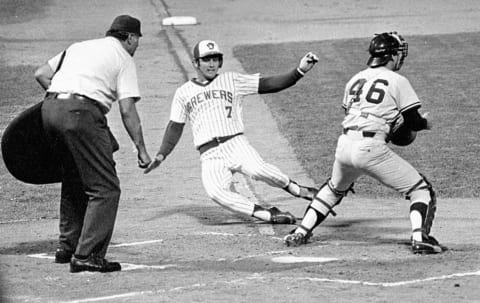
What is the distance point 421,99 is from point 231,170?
7110mm

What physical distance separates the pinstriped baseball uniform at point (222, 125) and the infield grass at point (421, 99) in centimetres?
234

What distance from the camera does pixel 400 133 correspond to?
890 centimetres

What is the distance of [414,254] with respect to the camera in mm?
8664

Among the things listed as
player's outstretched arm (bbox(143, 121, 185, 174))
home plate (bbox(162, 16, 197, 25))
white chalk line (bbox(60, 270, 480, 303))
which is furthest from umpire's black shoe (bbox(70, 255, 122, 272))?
home plate (bbox(162, 16, 197, 25))

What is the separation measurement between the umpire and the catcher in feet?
5.29

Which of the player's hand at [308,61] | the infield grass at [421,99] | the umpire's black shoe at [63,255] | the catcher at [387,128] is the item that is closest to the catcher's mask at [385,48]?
the catcher at [387,128]

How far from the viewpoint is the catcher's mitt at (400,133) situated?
348 inches

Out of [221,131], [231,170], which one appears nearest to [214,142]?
[221,131]

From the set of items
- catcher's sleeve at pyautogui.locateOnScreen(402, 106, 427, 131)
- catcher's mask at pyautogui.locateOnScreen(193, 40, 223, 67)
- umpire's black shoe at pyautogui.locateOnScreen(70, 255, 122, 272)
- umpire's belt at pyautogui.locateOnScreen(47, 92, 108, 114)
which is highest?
catcher's mask at pyautogui.locateOnScreen(193, 40, 223, 67)

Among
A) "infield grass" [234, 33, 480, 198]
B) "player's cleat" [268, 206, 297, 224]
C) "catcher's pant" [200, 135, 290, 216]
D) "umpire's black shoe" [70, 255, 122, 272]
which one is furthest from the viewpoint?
"infield grass" [234, 33, 480, 198]

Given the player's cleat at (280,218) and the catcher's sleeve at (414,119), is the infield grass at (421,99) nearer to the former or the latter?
the player's cleat at (280,218)

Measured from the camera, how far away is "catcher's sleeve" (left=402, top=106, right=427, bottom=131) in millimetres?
8680

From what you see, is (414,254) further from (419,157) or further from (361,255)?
(419,157)

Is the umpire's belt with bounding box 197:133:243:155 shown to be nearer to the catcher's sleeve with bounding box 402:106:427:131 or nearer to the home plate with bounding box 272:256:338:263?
the home plate with bounding box 272:256:338:263
